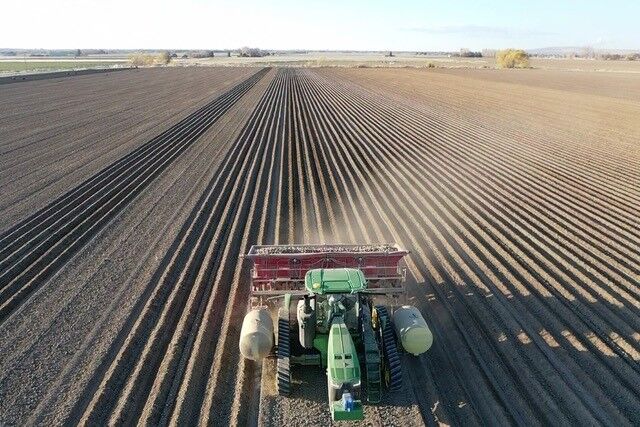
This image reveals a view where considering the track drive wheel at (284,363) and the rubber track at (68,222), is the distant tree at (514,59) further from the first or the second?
A: the track drive wheel at (284,363)

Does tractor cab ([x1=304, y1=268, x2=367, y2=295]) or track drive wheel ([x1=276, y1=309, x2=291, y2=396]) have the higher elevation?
tractor cab ([x1=304, y1=268, x2=367, y2=295])

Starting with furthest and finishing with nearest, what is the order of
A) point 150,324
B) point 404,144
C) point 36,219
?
1. point 404,144
2. point 36,219
3. point 150,324

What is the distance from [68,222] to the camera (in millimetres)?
13273

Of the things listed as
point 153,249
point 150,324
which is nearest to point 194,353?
Answer: point 150,324

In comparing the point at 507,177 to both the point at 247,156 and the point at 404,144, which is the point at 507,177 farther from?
the point at 247,156

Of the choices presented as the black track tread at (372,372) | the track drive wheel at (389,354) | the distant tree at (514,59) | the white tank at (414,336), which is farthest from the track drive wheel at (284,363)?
the distant tree at (514,59)

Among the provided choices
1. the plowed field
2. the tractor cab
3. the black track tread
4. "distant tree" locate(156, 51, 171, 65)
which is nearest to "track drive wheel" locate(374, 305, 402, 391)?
the black track tread

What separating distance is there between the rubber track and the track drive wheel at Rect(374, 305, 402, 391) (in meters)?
6.81

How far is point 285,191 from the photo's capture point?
623 inches

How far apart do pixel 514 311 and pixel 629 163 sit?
13841mm

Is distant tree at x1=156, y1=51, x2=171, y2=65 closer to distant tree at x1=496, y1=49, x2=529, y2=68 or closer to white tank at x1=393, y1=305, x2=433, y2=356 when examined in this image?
distant tree at x1=496, y1=49, x2=529, y2=68

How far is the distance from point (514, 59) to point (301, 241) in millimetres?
101819

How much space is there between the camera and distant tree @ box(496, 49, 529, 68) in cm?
9969

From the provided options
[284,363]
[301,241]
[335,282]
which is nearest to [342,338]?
[335,282]
